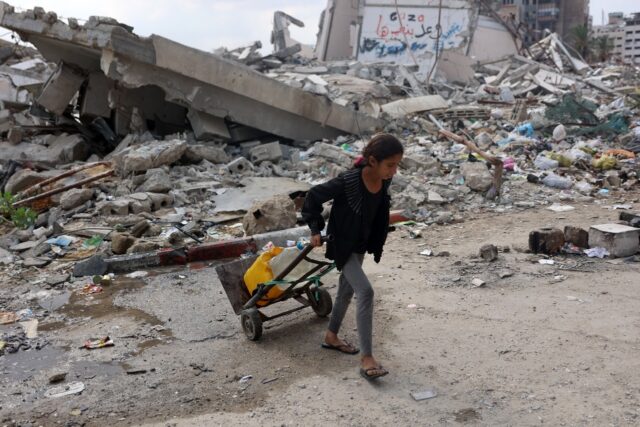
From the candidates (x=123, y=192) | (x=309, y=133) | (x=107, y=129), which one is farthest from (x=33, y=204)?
(x=309, y=133)

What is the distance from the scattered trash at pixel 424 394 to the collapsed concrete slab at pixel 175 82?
7406 millimetres

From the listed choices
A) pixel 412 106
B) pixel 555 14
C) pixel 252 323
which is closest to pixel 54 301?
pixel 252 323

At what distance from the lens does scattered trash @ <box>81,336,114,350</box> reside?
160 inches

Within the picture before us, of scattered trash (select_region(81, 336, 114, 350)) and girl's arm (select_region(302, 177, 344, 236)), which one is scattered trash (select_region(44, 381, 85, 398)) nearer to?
scattered trash (select_region(81, 336, 114, 350))

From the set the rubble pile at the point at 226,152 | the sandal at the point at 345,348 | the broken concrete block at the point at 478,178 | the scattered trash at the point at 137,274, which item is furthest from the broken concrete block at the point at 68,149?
the sandal at the point at 345,348

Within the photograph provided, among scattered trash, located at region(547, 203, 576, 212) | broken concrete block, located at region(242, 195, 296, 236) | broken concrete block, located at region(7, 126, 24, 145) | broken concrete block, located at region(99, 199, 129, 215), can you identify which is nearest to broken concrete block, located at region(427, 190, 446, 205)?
scattered trash, located at region(547, 203, 576, 212)

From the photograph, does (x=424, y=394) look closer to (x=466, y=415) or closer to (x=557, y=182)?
(x=466, y=415)

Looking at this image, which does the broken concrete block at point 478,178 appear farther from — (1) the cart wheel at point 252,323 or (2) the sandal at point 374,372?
(2) the sandal at point 374,372

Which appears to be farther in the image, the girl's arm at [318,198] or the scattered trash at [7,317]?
the scattered trash at [7,317]

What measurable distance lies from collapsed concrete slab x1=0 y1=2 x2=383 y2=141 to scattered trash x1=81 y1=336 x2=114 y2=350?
5.94 metres

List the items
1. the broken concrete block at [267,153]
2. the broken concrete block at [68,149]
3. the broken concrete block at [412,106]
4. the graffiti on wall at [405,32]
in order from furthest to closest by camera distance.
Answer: the graffiti on wall at [405,32], the broken concrete block at [412,106], the broken concrete block at [68,149], the broken concrete block at [267,153]

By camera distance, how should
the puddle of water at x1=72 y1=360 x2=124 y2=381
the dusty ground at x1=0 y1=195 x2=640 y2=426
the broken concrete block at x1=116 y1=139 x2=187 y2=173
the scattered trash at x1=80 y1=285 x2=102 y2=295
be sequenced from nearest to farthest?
the dusty ground at x1=0 y1=195 x2=640 y2=426, the puddle of water at x1=72 y1=360 x2=124 y2=381, the scattered trash at x1=80 y1=285 x2=102 y2=295, the broken concrete block at x1=116 y1=139 x2=187 y2=173

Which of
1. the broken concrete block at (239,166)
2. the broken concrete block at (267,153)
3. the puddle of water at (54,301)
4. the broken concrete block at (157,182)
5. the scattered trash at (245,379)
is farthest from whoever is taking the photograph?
the broken concrete block at (267,153)

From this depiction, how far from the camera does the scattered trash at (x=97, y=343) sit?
13.4 ft
